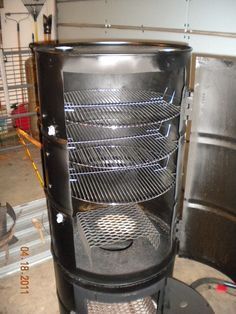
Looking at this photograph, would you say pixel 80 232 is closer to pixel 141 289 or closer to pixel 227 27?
pixel 141 289

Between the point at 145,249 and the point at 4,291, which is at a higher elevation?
the point at 145,249

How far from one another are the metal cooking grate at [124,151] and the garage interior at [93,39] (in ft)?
1.28

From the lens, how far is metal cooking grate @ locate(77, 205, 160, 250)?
5.48ft

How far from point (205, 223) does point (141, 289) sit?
3.07 ft

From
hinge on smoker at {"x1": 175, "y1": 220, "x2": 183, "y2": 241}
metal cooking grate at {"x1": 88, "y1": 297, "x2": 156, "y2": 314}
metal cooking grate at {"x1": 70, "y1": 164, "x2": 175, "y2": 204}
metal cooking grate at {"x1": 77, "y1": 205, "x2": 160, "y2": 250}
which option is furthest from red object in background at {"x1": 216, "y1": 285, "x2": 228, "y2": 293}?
metal cooking grate at {"x1": 70, "y1": 164, "x2": 175, "y2": 204}

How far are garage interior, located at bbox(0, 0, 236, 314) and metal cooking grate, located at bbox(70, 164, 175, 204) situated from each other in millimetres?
475

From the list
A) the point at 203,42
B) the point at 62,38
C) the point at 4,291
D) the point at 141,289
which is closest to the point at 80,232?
the point at 141,289

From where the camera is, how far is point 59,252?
1532mm

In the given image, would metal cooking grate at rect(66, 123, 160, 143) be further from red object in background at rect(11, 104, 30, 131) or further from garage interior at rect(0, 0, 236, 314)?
red object in background at rect(11, 104, 30, 131)

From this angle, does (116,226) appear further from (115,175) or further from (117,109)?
(117,109)

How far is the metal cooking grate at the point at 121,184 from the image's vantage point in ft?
5.20
